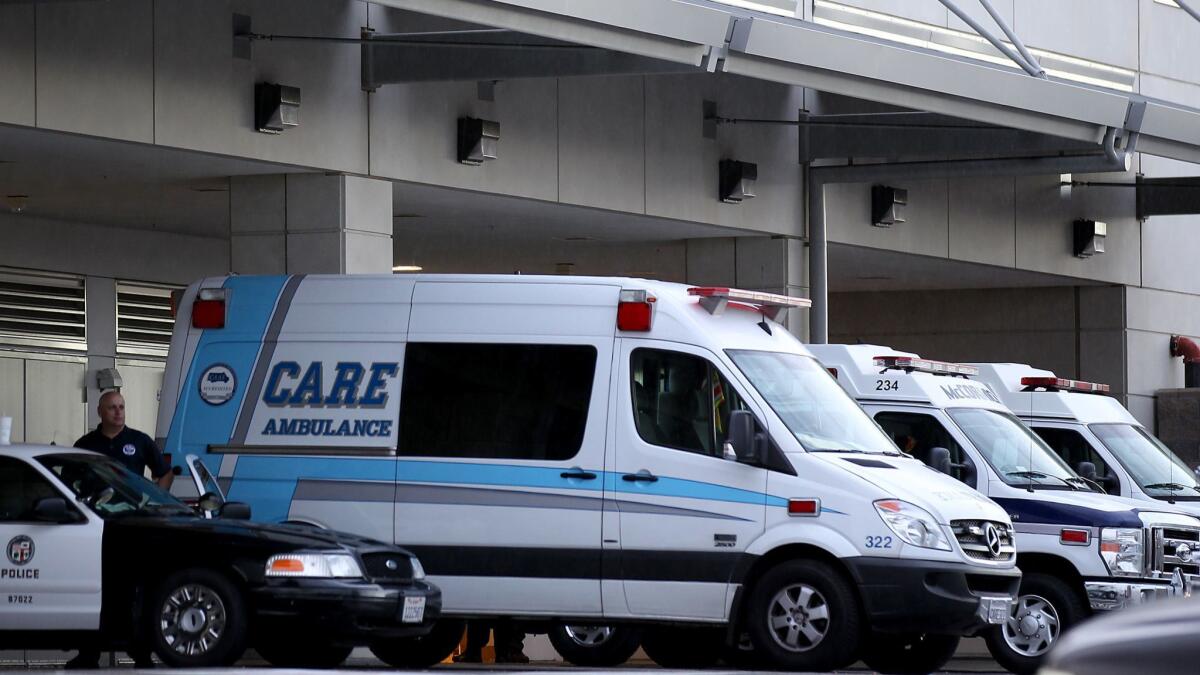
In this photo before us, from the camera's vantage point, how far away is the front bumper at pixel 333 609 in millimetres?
11758

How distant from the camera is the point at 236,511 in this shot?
504 inches

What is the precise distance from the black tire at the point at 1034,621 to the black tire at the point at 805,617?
255 cm

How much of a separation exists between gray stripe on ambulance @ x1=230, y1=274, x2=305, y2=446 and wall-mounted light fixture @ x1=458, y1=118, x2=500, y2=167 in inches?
193

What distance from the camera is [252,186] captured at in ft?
58.6

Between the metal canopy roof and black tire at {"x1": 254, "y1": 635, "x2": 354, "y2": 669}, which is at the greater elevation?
the metal canopy roof

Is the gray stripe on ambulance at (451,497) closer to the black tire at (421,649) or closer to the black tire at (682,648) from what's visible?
the black tire at (421,649)

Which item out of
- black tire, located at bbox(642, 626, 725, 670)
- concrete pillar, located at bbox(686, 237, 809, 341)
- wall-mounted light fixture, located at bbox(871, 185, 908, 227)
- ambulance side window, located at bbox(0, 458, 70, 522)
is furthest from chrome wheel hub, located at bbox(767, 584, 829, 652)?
wall-mounted light fixture, located at bbox(871, 185, 908, 227)

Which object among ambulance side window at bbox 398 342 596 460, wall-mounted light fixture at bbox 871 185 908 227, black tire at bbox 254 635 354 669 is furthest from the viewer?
wall-mounted light fixture at bbox 871 185 908 227

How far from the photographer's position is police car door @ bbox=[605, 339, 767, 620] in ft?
41.8

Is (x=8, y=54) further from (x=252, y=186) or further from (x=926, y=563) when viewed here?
(x=926, y=563)

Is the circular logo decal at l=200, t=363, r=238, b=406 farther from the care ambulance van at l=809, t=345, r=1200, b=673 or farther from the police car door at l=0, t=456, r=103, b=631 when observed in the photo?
the care ambulance van at l=809, t=345, r=1200, b=673

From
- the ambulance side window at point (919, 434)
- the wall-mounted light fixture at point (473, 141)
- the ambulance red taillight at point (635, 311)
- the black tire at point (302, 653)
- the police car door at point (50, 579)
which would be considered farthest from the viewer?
the wall-mounted light fixture at point (473, 141)

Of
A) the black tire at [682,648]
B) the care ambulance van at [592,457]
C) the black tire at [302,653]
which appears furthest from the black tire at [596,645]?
the black tire at [302,653]

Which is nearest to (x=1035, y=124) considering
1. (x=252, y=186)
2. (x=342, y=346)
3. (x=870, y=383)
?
(x=870, y=383)
